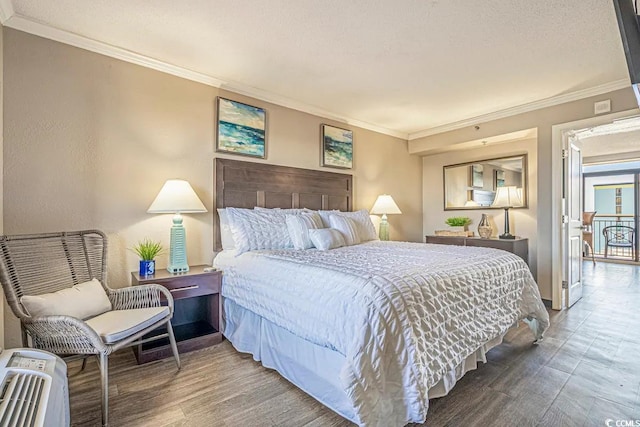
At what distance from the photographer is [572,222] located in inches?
144

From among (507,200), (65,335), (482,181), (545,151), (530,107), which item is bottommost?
(65,335)

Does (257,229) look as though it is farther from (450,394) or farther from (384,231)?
(384,231)

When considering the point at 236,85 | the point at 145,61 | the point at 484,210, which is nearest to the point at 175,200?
the point at 145,61

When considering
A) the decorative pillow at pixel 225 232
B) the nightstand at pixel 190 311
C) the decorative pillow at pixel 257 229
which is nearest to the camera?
the nightstand at pixel 190 311

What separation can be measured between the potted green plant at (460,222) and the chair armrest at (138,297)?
4.13 m

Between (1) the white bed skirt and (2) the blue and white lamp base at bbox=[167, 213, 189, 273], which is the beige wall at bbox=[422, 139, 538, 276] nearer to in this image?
(1) the white bed skirt

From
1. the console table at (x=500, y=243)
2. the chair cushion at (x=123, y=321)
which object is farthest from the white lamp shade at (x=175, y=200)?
the console table at (x=500, y=243)

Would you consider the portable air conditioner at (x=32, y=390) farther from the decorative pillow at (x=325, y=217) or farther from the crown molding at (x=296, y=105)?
the crown molding at (x=296, y=105)

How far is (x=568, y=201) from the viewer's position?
354 cm

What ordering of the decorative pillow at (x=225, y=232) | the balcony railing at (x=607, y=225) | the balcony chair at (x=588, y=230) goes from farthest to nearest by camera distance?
the balcony railing at (x=607, y=225), the balcony chair at (x=588, y=230), the decorative pillow at (x=225, y=232)

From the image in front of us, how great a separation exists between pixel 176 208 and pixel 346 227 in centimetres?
164

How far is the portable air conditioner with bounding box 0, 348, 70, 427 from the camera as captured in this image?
2.85 feet

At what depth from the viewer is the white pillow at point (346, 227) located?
10.2 ft

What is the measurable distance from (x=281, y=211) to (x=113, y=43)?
1999 mm
